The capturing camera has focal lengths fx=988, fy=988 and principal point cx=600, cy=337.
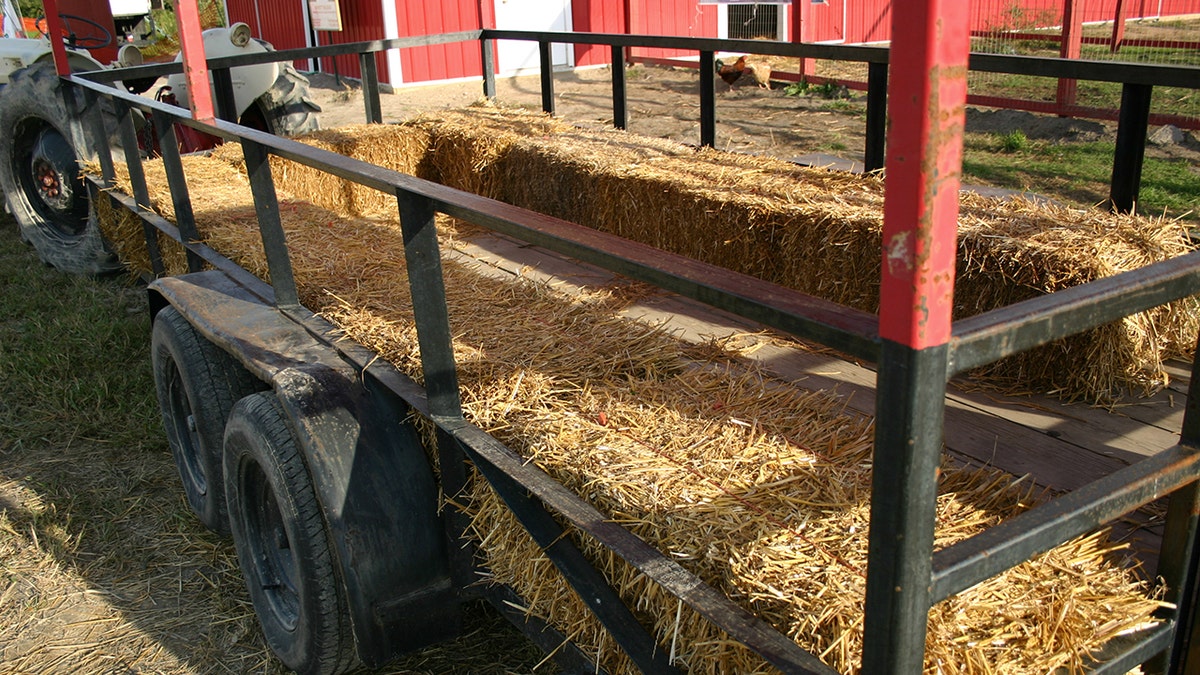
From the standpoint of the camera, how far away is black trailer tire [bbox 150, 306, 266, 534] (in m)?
3.58

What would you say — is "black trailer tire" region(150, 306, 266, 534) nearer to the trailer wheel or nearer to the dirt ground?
the trailer wheel

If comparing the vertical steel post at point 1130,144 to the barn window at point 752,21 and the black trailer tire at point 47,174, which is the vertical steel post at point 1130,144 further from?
the barn window at point 752,21

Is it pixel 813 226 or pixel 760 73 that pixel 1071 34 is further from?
pixel 813 226

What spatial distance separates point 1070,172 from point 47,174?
842cm

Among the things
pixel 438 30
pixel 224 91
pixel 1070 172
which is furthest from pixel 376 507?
pixel 438 30

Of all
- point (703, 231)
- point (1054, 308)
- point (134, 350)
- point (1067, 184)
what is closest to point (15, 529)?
point (134, 350)

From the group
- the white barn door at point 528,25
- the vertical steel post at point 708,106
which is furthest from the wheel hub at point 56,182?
the white barn door at point 528,25

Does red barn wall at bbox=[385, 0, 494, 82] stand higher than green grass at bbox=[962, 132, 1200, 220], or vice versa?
red barn wall at bbox=[385, 0, 494, 82]

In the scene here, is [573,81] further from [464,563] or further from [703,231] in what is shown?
[464,563]

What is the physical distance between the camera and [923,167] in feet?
3.88

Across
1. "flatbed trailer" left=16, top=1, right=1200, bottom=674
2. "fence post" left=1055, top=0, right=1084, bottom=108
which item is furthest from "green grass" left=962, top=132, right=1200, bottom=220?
"flatbed trailer" left=16, top=1, right=1200, bottom=674

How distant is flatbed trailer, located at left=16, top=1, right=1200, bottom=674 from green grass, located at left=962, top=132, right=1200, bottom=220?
15.6 ft

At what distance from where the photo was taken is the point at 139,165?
16.1 feet

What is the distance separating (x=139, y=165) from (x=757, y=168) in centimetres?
303
